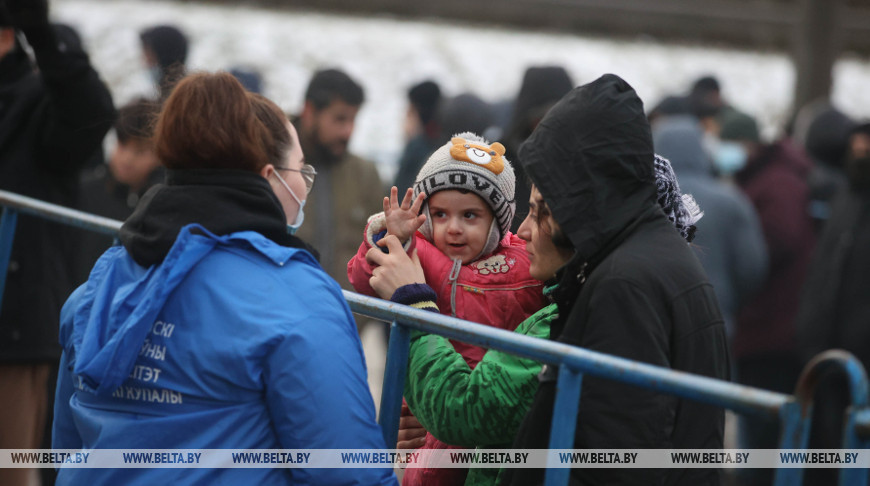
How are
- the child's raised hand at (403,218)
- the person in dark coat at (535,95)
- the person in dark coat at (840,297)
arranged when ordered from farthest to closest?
the person in dark coat at (840,297)
the person in dark coat at (535,95)
the child's raised hand at (403,218)

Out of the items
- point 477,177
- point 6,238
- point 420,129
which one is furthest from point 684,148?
point 6,238

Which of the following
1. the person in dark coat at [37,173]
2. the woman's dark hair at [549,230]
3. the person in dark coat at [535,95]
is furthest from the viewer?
the person in dark coat at [535,95]

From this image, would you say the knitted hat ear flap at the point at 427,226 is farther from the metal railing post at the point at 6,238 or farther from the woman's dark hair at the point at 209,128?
the metal railing post at the point at 6,238

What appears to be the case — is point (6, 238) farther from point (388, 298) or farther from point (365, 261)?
point (388, 298)

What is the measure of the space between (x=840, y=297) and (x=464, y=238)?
148 inches

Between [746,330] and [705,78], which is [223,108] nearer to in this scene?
[746,330]

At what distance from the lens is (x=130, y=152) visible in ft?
16.8

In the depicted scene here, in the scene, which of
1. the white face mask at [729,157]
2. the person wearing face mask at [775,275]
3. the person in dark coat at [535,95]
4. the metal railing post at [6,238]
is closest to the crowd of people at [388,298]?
the metal railing post at [6,238]

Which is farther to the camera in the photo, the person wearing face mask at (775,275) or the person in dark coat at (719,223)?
the person wearing face mask at (775,275)

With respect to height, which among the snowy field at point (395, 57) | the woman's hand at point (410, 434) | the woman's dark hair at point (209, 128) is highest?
the snowy field at point (395, 57)

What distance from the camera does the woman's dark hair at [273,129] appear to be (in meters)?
2.27

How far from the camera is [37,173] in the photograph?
3.93 meters

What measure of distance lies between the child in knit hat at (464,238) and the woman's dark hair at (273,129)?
0.30m

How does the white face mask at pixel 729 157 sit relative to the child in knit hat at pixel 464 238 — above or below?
above
